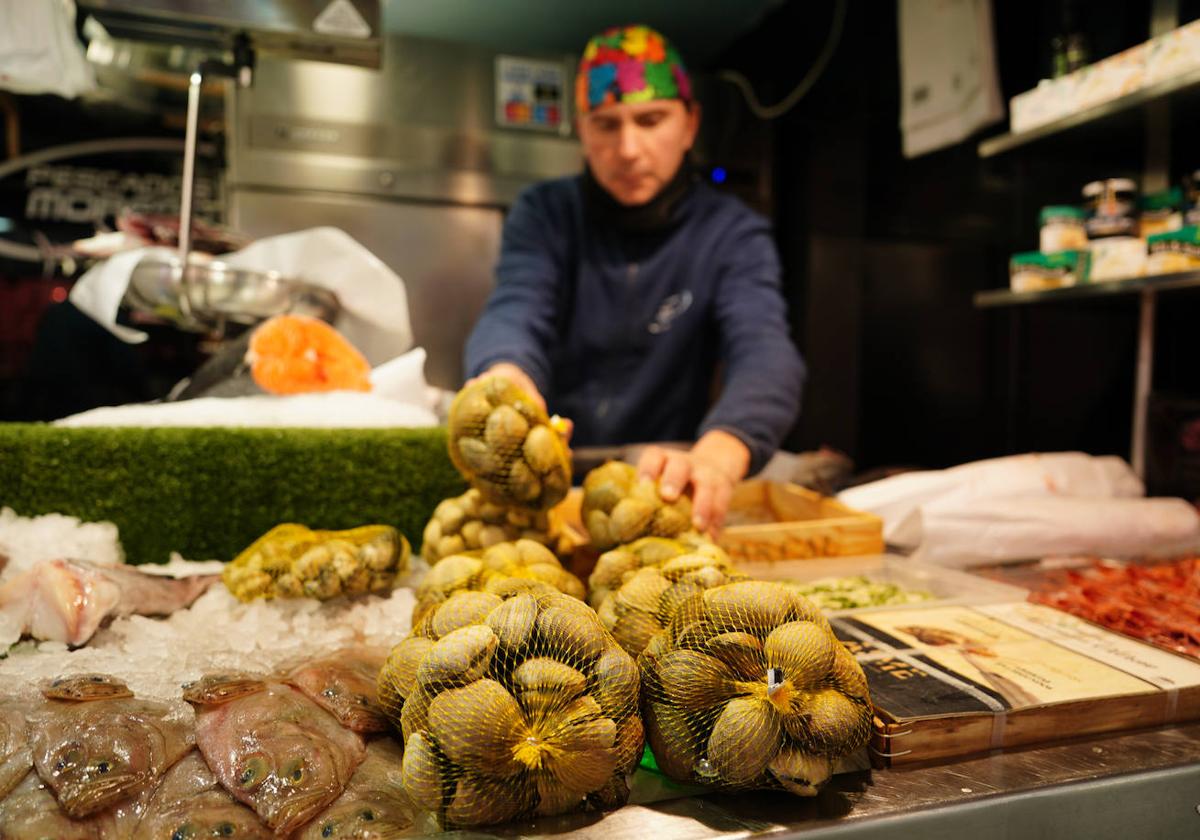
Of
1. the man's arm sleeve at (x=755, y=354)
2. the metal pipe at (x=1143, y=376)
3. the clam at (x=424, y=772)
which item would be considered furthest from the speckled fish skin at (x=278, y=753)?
the metal pipe at (x=1143, y=376)

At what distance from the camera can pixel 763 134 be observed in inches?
175

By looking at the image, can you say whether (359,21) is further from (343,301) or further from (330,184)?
(330,184)

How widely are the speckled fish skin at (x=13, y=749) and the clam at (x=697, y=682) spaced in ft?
1.94

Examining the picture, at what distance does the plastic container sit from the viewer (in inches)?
52.4

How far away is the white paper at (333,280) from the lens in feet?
5.62

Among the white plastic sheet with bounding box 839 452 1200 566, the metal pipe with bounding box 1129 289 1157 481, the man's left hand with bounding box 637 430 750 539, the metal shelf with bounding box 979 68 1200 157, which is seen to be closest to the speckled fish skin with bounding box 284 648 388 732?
the man's left hand with bounding box 637 430 750 539

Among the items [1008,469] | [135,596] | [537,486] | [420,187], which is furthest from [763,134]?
[135,596]

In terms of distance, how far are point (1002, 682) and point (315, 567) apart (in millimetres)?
937

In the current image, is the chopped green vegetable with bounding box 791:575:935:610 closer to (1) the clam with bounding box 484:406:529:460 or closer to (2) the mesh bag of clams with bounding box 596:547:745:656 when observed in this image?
(2) the mesh bag of clams with bounding box 596:547:745:656

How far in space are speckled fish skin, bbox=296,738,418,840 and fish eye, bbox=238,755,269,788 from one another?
→ 6 cm

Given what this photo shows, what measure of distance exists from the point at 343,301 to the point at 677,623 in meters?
1.29

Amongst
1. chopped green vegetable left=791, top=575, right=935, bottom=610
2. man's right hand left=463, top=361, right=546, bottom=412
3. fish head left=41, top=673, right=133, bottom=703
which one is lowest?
chopped green vegetable left=791, top=575, right=935, bottom=610

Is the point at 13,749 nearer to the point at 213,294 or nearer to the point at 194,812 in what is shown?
the point at 194,812

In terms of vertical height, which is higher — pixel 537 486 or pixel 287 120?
pixel 287 120
